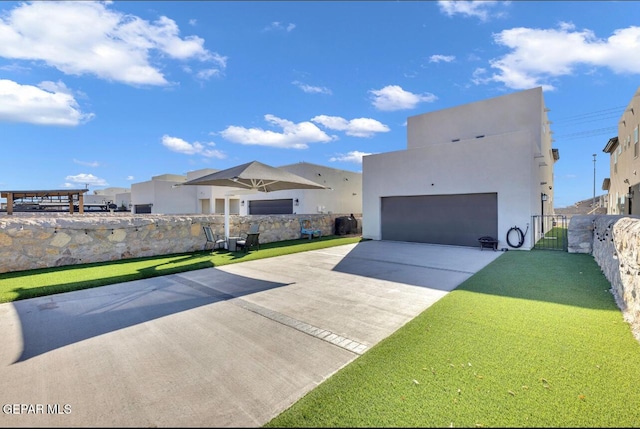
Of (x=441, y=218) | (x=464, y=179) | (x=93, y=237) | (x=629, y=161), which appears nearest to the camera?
(x=93, y=237)

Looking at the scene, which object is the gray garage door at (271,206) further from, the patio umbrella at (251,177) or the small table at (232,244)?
the patio umbrella at (251,177)

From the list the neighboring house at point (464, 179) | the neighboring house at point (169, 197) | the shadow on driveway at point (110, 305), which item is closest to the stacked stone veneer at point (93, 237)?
Answer: the shadow on driveway at point (110, 305)

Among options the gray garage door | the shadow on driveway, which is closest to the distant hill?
the gray garage door

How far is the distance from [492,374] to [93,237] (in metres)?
10.1

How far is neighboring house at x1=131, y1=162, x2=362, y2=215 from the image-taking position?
66.3 ft

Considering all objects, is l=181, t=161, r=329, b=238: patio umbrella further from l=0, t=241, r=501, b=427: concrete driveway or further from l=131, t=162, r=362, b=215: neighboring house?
l=131, t=162, r=362, b=215: neighboring house

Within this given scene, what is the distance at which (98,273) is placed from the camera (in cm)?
689

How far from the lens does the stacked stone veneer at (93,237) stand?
7.05 m

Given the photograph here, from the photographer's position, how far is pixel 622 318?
375 cm

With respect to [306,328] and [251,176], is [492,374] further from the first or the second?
[251,176]

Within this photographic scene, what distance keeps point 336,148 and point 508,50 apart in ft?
40.6

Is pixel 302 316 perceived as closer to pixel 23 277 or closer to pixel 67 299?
pixel 67 299

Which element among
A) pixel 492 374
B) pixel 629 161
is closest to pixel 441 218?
pixel 492 374

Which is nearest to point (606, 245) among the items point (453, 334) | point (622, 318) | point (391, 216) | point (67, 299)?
point (622, 318)
